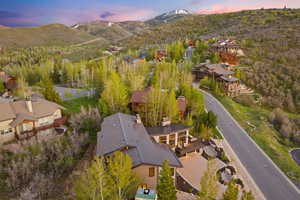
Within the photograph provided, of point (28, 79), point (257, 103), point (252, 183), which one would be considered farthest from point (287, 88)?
point (28, 79)

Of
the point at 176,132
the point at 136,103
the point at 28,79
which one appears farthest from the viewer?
the point at 28,79

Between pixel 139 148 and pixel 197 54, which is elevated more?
pixel 197 54

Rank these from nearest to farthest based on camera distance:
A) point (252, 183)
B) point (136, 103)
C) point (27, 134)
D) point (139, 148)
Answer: point (139, 148) < point (252, 183) < point (27, 134) < point (136, 103)

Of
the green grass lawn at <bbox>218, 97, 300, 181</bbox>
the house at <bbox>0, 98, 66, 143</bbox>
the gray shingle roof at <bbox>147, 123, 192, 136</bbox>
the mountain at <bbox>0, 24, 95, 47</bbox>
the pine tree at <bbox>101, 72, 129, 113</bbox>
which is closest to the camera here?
the gray shingle roof at <bbox>147, 123, 192, 136</bbox>

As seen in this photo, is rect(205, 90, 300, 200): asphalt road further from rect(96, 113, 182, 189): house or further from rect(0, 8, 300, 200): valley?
rect(96, 113, 182, 189): house

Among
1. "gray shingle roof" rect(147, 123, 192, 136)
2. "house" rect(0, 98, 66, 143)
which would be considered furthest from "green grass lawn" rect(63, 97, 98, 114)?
"gray shingle roof" rect(147, 123, 192, 136)

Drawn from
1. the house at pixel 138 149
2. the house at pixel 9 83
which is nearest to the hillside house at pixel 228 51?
the house at pixel 138 149

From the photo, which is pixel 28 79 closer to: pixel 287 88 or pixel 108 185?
pixel 108 185

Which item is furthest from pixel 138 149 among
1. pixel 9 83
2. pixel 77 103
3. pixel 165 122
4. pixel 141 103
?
pixel 9 83
